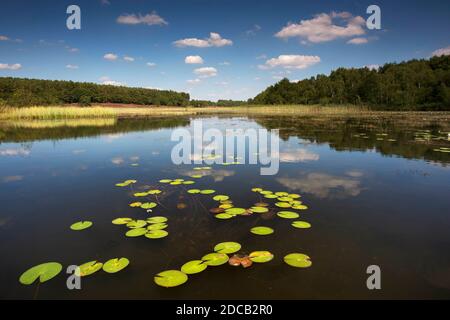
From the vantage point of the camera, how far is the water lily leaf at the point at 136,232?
9.64 ft

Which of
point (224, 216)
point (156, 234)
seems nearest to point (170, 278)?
point (156, 234)

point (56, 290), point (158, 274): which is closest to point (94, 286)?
point (56, 290)

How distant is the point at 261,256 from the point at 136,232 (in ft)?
4.62

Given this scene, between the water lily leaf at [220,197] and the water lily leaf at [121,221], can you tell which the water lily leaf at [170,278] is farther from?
the water lily leaf at [220,197]

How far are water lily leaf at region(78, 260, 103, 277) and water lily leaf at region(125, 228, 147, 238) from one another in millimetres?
523

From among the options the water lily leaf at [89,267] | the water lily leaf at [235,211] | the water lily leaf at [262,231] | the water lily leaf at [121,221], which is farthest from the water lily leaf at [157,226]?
the water lily leaf at [262,231]

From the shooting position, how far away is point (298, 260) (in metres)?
2.44

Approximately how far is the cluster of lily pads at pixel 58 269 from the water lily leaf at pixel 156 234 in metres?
0.45

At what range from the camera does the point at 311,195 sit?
4.24m

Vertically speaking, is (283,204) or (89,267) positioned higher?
(283,204)

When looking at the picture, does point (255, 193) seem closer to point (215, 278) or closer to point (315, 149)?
point (215, 278)

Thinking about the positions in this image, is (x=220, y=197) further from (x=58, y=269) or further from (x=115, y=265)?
(x=58, y=269)
